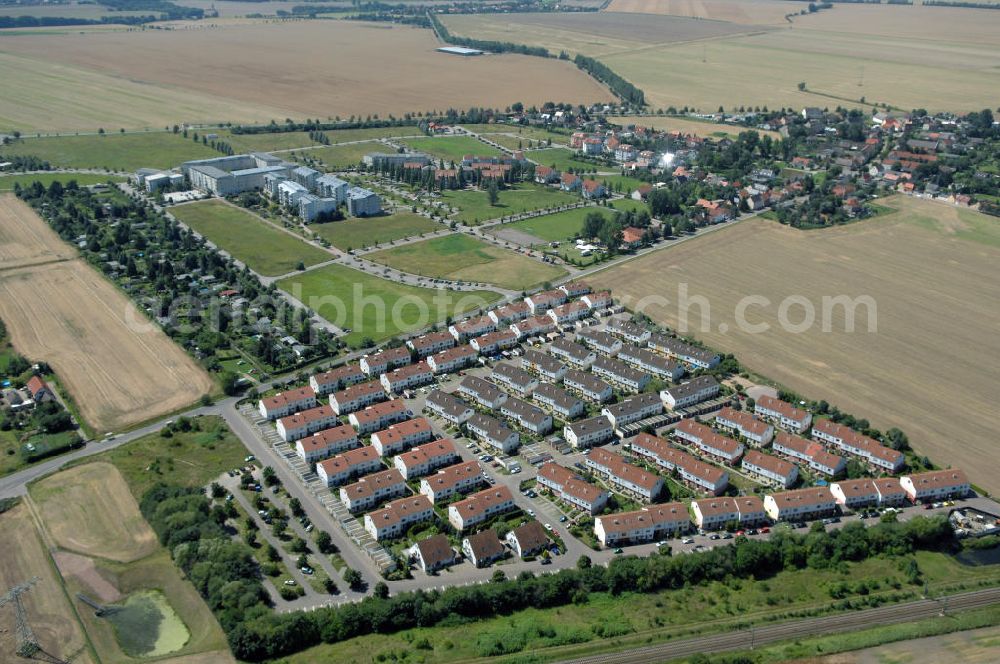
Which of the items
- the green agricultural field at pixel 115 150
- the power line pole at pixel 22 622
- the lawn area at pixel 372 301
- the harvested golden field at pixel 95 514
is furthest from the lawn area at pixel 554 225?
the power line pole at pixel 22 622

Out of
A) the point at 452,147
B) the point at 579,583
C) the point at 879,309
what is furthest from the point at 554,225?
the point at 579,583

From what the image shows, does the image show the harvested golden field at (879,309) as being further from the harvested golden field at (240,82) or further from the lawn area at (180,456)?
the harvested golden field at (240,82)

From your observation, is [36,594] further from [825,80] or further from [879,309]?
[825,80]

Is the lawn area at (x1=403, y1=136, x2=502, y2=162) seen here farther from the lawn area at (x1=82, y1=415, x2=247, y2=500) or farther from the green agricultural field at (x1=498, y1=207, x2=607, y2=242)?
the lawn area at (x1=82, y1=415, x2=247, y2=500)

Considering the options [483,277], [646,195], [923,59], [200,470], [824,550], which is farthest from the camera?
[923,59]

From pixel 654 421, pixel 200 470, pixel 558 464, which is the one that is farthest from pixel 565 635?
pixel 200 470

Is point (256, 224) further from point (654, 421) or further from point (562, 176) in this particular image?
point (654, 421)
